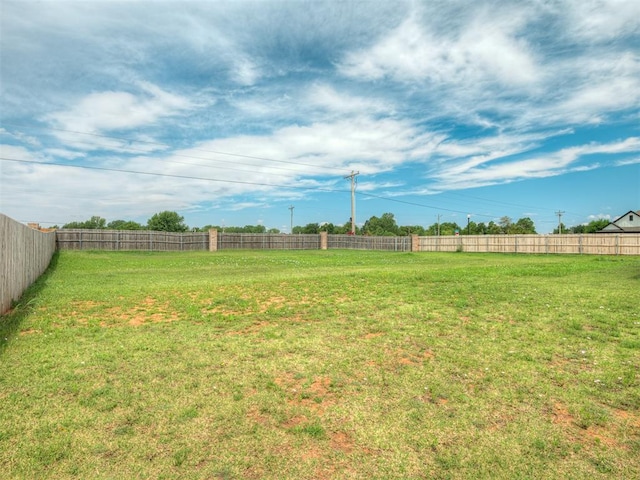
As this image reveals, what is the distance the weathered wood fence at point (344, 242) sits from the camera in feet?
94.3

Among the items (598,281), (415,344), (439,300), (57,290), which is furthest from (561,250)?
(57,290)

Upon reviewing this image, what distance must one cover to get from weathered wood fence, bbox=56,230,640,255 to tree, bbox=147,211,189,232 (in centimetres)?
6176

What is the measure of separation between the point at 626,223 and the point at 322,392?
70305mm

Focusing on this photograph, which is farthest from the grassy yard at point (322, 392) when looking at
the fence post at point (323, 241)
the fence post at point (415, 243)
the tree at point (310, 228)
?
the tree at point (310, 228)

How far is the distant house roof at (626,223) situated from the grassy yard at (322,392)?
6181 centimetres

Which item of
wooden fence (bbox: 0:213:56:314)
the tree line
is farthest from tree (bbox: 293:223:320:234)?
wooden fence (bbox: 0:213:56:314)

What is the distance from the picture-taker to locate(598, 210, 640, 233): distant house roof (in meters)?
55.4

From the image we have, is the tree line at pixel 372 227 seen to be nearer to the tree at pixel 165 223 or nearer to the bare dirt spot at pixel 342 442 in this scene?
the tree at pixel 165 223

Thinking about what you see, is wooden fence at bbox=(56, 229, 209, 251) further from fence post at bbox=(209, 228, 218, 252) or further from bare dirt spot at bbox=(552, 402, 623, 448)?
bare dirt spot at bbox=(552, 402, 623, 448)

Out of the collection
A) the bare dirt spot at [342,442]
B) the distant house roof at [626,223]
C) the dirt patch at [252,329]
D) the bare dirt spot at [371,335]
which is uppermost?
the distant house roof at [626,223]

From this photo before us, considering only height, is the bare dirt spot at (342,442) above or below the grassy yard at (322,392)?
below

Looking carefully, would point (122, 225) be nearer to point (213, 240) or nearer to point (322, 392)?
point (213, 240)

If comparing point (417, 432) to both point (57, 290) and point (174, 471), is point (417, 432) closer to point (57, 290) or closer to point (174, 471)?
point (174, 471)

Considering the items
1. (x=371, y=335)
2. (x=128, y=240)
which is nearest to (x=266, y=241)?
(x=128, y=240)
